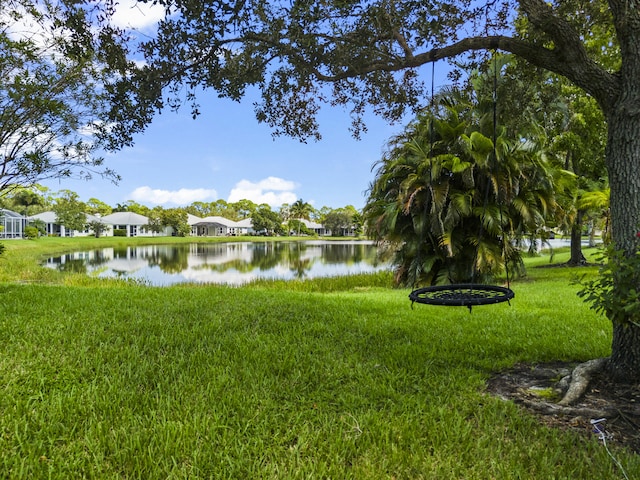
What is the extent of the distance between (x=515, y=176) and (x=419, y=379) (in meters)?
7.17

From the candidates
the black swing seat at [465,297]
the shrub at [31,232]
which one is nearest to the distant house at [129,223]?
the shrub at [31,232]

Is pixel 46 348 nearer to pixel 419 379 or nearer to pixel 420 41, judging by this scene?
pixel 419 379

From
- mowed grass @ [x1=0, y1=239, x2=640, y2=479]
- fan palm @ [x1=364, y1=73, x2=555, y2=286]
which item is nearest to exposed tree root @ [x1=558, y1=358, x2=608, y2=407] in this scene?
mowed grass @ [x1=0, y1=239, x2=640, y2=479]

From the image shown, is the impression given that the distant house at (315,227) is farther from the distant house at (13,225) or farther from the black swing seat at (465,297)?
the black swing seat at (465,297)

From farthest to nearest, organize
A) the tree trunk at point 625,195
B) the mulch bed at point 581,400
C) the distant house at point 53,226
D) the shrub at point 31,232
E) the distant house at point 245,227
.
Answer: the distant house at point 245,227 < the distant house at point 53,226 < the shrub at point 31,232 < the tree trunk at point 625,195 < the mulch bed at point 581,400

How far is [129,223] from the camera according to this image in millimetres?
54969

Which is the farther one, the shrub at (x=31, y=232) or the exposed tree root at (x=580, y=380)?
the shrub at (x=31, y=232)

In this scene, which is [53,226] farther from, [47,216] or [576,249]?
[576,249]

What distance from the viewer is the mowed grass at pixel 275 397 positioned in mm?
2002

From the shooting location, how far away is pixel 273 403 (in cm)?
257

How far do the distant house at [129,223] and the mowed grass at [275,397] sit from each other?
5548 centimetres

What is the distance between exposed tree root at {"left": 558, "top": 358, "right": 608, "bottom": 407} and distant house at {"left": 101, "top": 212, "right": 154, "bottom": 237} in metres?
59.2

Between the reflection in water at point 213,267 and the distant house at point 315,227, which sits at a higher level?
the distant house at point 315,227

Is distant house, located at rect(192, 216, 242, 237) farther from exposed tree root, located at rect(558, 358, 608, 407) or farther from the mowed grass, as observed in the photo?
exposed tree root, located at rect(558, 358, 608, 407)
